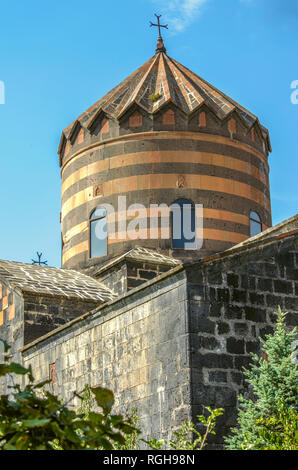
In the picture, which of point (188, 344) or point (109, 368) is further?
point (109, 368)

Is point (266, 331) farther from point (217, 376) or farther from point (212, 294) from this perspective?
point (217, 376)

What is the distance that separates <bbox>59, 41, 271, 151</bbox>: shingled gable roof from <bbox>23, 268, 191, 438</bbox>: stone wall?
28.4 ft

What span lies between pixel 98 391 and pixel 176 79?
1768cm

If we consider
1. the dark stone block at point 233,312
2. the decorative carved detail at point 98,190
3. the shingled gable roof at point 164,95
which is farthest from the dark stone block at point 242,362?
the shingled gable roof at point 164,95

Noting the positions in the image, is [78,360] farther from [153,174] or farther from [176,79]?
[176,79]

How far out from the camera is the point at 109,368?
38.6 ft

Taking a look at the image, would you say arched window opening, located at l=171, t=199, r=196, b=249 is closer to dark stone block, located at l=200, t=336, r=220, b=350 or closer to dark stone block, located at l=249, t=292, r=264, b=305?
dark stone block, located at l=249, t=292, r=264, b=305

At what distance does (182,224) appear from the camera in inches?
744

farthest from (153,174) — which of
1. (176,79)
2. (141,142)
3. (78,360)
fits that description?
(78,360)

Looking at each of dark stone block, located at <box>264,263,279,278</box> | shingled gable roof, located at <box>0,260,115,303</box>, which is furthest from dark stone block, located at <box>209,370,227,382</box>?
shingled gable roof, located at <box>0,260,115,303</box>

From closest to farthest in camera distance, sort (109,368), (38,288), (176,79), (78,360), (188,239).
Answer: (109,368) < (78,360) < (38,288) < (188,239) < (176,79)

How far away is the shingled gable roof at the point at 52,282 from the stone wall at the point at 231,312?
6.80m

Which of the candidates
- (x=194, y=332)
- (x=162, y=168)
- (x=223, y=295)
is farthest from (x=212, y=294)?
(x=162, y=168)

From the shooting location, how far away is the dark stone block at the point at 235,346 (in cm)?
1030
